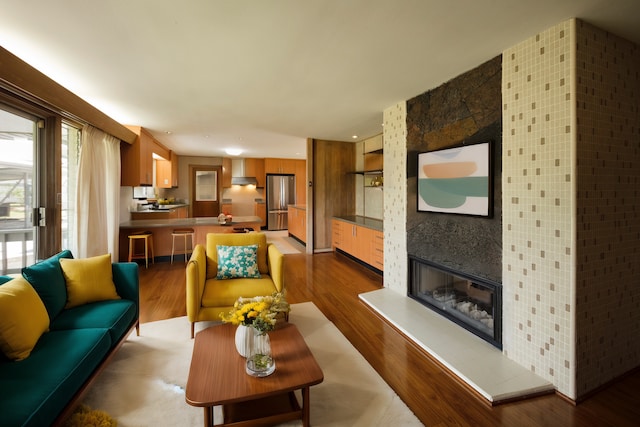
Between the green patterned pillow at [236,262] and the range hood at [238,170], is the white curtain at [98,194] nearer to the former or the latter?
the green patterned pillow at [236,262]

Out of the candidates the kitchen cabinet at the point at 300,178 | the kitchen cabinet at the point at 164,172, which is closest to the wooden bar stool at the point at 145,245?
the kitchen cabinet at the point at 164,172

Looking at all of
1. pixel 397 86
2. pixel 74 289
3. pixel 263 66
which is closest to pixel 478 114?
pixel 397 86

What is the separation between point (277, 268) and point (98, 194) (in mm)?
3082

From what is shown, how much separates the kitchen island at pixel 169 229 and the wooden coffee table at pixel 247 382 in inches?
152

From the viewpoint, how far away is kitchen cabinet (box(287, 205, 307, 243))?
292 inches

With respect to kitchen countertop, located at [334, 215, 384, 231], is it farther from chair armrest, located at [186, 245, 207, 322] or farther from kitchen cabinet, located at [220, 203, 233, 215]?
kitchen cabinet, located at [220, 203, 233, 215]

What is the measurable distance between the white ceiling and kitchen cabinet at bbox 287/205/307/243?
384 centimetres

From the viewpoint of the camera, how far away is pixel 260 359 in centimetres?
171

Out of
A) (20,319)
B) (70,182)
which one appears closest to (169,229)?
(70,182)

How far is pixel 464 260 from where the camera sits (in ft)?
9.36

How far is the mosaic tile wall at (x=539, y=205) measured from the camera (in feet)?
6.52

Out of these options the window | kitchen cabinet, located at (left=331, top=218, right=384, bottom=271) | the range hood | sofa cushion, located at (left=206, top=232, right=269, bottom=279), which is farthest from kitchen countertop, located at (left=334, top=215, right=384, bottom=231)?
the range hood

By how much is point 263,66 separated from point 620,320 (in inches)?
141

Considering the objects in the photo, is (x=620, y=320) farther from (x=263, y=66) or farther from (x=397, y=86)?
(x=263, y=66)
